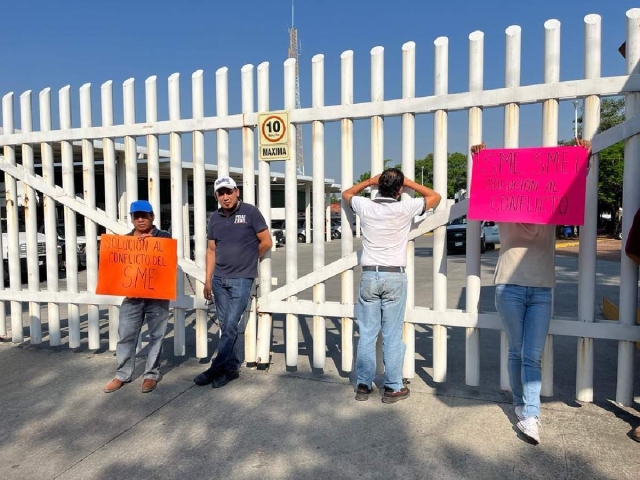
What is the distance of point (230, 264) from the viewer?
14.1 ft

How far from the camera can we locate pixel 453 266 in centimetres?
1524

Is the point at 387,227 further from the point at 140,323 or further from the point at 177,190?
the point at 140,323

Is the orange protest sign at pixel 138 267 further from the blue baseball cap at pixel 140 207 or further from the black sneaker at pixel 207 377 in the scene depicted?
the black sneaker at pixel 207 377

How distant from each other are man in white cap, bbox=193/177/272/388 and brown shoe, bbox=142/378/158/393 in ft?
1.20

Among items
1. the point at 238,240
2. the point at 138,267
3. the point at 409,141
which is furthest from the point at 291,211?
the point at 138,267

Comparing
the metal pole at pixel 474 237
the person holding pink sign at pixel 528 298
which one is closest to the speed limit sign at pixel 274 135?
the metal pole at pixel 474 237

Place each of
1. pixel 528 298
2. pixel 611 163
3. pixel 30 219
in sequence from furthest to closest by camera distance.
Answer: pixel 611 163 < pixel 30 219 < pixel 528 298

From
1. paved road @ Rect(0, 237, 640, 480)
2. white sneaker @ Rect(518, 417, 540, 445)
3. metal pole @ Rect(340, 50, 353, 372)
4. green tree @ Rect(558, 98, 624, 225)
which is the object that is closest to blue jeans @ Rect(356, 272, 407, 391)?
paved road @ Rect(0, 237, 640, 480)

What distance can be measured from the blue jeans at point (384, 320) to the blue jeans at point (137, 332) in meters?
1.85

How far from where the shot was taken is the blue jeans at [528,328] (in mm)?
3332

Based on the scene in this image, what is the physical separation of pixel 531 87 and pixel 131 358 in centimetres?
401

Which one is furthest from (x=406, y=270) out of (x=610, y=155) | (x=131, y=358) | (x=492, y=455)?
→ (x=610, y=155)

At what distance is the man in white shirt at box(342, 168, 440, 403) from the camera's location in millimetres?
3752

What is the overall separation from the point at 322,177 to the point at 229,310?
1.44 metres
